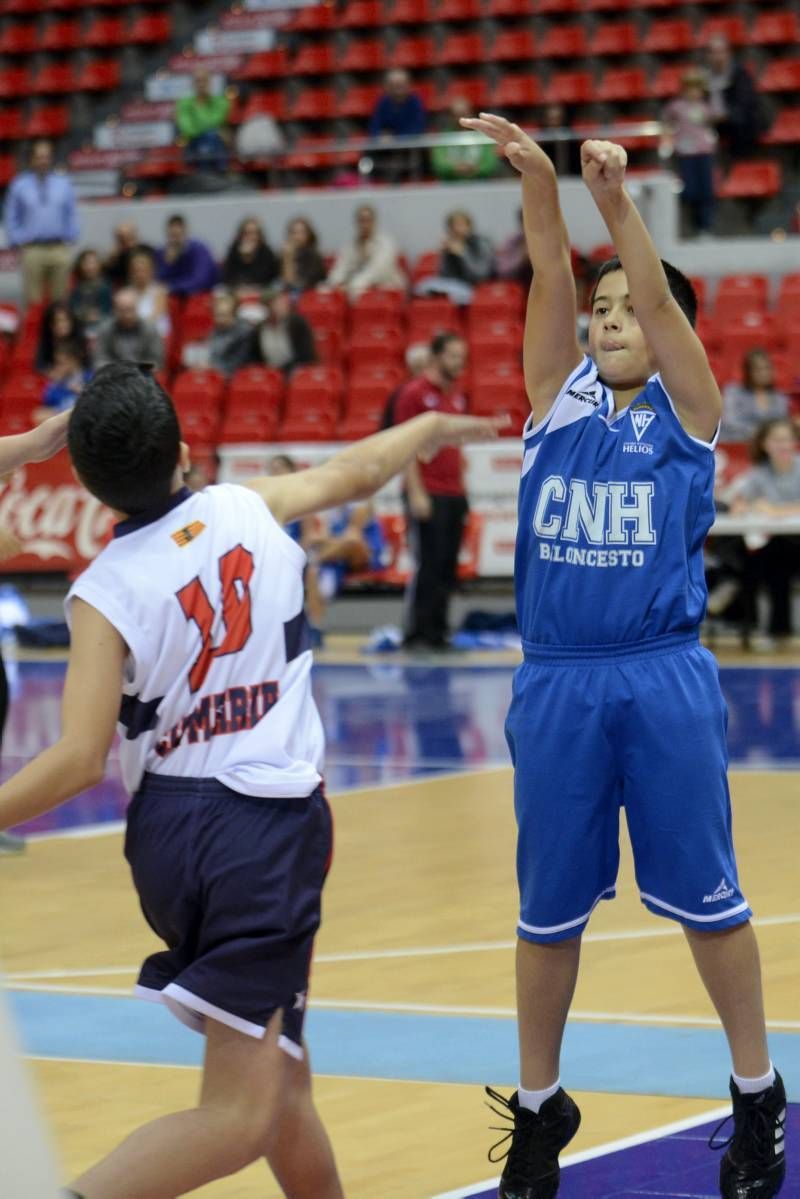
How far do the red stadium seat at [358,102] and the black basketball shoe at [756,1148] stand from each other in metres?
19.6

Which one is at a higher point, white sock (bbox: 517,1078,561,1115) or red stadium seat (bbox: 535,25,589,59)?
red stadium seat (bbox: 535,25,589,59)

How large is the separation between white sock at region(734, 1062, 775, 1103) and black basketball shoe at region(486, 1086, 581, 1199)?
12.9 inches

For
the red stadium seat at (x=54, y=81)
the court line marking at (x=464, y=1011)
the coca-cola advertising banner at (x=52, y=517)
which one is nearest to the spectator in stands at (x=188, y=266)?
the coca-cola advertising banner at (x=52, y=517)

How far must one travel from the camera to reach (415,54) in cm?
2305

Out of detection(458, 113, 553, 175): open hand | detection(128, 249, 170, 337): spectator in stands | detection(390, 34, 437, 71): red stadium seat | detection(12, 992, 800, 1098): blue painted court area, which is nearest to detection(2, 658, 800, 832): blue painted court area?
detection(12, 992, 800, 1098): blue painted court area

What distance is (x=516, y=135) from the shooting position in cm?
430

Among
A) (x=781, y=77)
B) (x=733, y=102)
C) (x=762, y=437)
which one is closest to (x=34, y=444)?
(x=762, y=437)

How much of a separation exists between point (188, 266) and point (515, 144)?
56.1 ft

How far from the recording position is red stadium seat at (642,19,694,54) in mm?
21531

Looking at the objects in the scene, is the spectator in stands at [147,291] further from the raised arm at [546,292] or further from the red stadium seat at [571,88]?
the raised arm at [546,292]

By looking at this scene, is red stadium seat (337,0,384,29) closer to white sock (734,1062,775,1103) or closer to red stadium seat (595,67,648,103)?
red stadium seat (595,67,648,103)

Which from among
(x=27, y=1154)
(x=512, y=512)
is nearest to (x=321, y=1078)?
(x=27, y=1154)

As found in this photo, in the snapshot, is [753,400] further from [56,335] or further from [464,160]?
[56,335]

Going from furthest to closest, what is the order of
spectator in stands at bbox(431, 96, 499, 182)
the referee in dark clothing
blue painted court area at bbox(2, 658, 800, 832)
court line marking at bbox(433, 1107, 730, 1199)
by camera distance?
spectator in stands at bbox(431, 96, 499, 182) → the referee in dark clothing → blue painted court area at bbox(2, 658, 800, 832) → court line marking at bbox(433, 1107, 730, 1199)
